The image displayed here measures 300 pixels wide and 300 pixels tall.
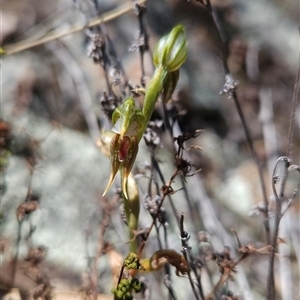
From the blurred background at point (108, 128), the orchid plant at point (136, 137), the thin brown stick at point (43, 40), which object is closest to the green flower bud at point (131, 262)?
the orchid plant at point (136, 137)

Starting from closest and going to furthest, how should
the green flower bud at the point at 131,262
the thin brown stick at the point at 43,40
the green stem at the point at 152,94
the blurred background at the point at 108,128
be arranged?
the green flower bud at the point at 131,262 → the green stem at the point at 152,94 → the blurred background at the point at 108,128 → the thin brown stick at the point at 43,40

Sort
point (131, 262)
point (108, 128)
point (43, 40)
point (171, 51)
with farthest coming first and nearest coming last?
point (43, 40) < point (108, 128) < point (171, 51) < point (131, 262)

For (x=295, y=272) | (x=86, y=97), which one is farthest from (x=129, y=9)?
(x=295, y=272)

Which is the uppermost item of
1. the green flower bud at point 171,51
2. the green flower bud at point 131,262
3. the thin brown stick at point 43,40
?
the thin brown stick at point 43,40

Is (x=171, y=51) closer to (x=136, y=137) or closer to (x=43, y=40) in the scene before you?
(x=136, y=137)

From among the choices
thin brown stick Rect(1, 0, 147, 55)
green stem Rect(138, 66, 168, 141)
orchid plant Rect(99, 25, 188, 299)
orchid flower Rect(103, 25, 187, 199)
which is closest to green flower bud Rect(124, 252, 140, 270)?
orchid plant Rect(99, 25, 188, 299)

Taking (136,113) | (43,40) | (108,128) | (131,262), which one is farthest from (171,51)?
(43,40)

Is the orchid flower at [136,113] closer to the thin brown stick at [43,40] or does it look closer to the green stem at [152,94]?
the green stem at [152,94]
